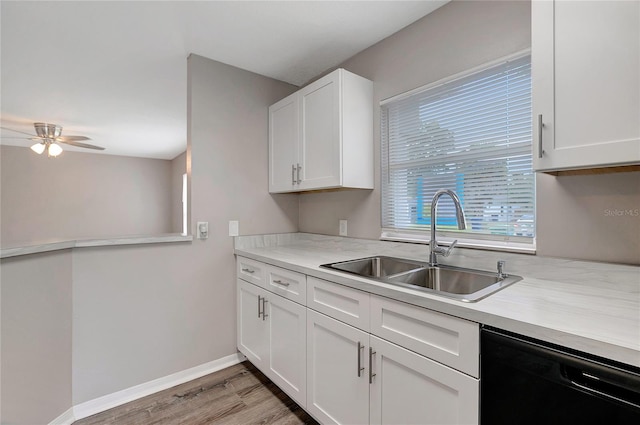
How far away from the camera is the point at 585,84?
40.0 inches

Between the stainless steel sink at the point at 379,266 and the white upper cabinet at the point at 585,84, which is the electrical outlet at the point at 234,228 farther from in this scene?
the white upper cabinet at the point at 585,84

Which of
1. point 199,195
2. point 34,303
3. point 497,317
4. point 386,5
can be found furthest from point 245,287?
point 386,5

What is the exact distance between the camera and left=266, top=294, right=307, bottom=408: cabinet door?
1669mm

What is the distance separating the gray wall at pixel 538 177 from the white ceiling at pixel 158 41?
0.43 feet

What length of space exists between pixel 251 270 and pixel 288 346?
0.65 metres

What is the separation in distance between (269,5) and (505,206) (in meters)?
1.73

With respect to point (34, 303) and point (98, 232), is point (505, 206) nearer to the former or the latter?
point (34, 303)

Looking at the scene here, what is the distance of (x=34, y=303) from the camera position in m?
1.56

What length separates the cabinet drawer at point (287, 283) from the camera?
1.67 metres

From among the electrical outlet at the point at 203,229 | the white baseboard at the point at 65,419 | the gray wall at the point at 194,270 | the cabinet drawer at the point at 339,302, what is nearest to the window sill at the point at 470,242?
the cabinet drawer at the point at 339,302

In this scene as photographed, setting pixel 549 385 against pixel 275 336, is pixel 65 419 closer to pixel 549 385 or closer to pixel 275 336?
pixel 275 336

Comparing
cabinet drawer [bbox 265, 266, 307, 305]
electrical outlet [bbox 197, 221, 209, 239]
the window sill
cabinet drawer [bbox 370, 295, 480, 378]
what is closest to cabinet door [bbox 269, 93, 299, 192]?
electrical outlet [bbox 197, 221, 209, 239]

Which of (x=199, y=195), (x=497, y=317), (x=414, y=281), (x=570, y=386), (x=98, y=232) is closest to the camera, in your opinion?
(x=570, y=386)

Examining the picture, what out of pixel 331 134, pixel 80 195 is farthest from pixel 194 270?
pixel 80 195
